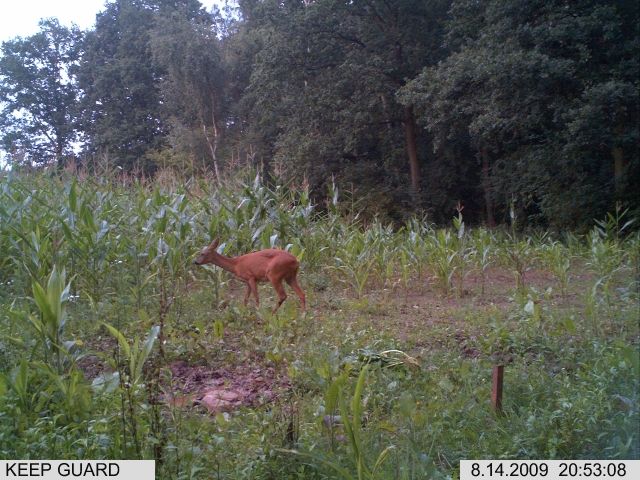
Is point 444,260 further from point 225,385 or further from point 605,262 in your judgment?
point 225,385

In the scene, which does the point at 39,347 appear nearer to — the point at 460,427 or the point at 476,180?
the point at 460,427

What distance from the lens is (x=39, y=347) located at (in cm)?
393

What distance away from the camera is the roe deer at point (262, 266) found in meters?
6.14

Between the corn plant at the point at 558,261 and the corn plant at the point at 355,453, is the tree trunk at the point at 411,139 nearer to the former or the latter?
the corn plant at the point at 558,261

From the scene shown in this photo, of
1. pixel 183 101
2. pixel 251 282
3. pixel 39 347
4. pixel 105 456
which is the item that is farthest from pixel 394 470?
pixel 183 101

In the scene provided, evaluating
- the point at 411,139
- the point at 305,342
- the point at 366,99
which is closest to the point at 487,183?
the point at 411,139

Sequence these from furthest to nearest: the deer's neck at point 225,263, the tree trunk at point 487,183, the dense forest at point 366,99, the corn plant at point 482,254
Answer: the tree trunk at point 487,183 < the dense forest at point 366,99 < the corn plant at point 482,254 < the deer's neck at point 225,263

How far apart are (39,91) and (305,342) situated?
8.62m

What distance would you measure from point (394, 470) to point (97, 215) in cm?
525

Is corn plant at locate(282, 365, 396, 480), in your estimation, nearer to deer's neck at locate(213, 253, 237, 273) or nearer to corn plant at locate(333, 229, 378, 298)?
deer's neck at locate(213, 253, 237, 273)

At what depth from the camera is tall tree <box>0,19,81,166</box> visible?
9.30m

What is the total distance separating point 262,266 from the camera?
6.20m

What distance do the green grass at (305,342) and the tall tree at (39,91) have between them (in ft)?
4.98

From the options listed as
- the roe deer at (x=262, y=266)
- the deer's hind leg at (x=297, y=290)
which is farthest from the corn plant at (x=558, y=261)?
the roe deer at (x=262, y=266)
